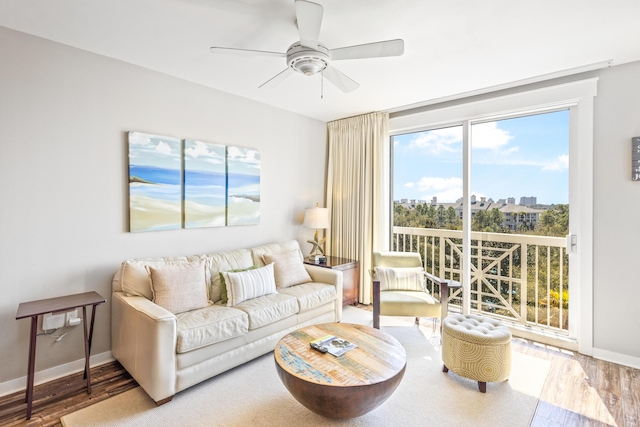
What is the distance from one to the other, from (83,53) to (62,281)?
1846 millimetres

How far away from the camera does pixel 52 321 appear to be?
92.3 inches

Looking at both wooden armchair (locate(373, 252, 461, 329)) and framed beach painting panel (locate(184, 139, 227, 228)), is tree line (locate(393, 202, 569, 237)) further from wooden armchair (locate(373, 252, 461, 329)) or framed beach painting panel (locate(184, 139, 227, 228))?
framed beach painting panel (locate(184, 139, 227, 228))

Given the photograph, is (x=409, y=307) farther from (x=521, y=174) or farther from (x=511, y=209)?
(x=521, y=174)

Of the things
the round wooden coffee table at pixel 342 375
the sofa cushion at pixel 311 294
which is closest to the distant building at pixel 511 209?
the sofa cushion at pixel 311 294

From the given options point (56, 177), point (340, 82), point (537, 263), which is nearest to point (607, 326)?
point (537, 263)

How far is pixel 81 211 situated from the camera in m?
2.52

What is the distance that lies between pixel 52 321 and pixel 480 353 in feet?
10.6

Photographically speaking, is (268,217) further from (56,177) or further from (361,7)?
(361,7)

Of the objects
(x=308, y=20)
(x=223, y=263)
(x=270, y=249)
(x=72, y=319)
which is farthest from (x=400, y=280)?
(x=72, y=319)

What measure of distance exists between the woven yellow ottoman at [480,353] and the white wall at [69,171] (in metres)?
2.59

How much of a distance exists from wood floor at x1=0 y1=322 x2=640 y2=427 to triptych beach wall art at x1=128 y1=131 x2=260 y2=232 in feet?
4.11

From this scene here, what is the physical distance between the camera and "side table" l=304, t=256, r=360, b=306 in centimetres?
396

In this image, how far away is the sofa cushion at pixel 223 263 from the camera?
9.77ft

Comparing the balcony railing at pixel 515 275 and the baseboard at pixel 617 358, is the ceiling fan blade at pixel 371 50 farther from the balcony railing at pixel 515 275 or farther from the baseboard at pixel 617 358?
the baseboard at pixel 617 358
